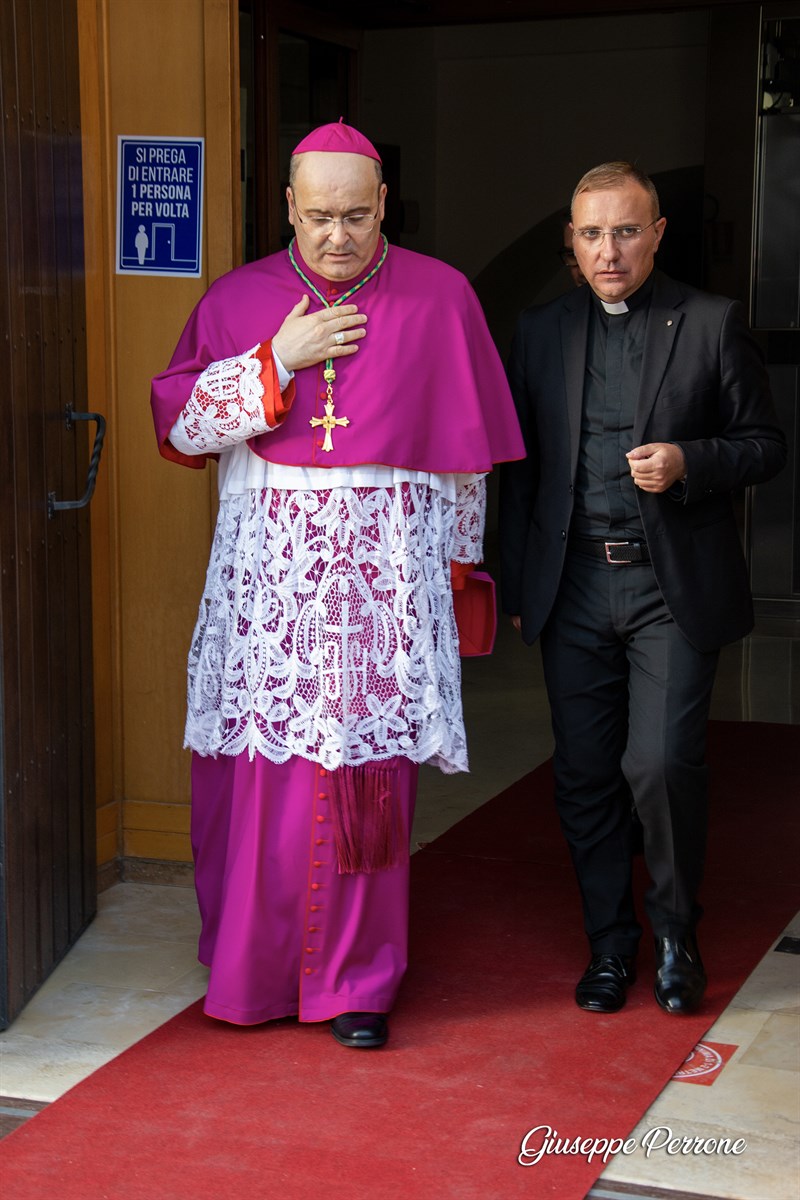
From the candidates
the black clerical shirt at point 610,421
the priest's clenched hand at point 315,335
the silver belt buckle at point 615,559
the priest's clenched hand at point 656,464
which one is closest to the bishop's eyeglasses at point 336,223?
the priest's clenched hand at point 315,335

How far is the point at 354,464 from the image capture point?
10.9 feet

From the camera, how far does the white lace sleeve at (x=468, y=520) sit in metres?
3.59

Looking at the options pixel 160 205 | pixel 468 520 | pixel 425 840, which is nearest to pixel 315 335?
pixel 468 520

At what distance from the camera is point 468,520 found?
361cm

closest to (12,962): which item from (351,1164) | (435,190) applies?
(351,1164)

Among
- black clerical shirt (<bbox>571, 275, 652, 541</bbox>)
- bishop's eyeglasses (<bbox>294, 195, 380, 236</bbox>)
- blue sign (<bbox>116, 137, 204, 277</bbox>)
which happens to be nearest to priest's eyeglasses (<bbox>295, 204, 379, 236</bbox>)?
bishop's eyeglasses (<bbox>294, 195, 380, 236</bbox>)

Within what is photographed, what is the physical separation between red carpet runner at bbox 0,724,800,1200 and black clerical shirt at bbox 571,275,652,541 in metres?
1.03

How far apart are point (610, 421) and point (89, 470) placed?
3.79ft

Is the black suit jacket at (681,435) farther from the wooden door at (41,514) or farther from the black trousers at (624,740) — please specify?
the wooden door at (41,514)

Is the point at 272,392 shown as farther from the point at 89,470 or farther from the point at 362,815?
the point at 362,815

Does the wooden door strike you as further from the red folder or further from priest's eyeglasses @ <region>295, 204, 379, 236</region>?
the red folder

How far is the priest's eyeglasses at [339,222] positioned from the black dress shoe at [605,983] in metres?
1.62

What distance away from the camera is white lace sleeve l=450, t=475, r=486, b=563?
3586 millimetres

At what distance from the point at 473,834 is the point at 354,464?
1858 mm
